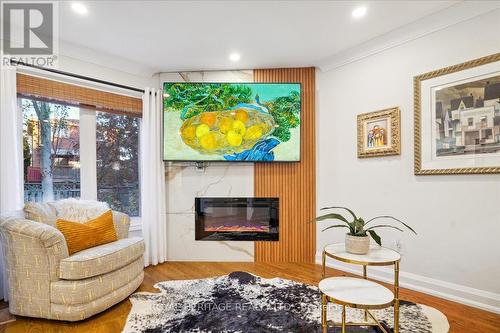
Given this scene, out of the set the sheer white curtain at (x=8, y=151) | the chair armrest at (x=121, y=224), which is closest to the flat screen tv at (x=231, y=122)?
the chair armrest at (x=121, y=224)

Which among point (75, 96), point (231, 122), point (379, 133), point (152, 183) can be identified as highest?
point (75, 96)

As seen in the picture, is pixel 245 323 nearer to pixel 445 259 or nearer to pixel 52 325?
pixel 52 325

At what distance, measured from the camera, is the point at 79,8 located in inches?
91.6

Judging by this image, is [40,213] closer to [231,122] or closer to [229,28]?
[231,122]

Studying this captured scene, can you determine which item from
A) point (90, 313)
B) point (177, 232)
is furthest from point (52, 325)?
point (177, 232)

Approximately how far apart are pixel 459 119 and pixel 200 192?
114 inches

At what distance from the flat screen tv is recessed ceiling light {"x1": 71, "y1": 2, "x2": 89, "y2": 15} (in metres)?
1.24

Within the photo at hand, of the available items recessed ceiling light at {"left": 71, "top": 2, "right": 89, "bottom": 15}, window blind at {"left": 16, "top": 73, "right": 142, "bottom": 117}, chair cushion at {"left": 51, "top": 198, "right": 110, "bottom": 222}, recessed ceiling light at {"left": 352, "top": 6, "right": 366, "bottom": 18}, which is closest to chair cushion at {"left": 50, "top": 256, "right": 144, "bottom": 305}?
chair cushion at {"left": 51, "top": 198, "right": 110, "bottom": 222}

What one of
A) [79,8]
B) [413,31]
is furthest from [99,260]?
[413,31]

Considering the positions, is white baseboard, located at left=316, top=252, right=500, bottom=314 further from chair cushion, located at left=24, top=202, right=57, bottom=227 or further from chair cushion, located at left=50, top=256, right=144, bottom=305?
chair cushion, located at left=24, top=202, right=57, bottom=227

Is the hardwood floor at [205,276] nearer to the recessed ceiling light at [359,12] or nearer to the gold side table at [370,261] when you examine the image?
the gold side table at [370,261]

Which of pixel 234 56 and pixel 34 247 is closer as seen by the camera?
pixel 34 247

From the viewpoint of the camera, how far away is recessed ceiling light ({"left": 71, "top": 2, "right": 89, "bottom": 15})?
227 cm

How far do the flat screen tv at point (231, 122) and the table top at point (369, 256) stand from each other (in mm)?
1685
